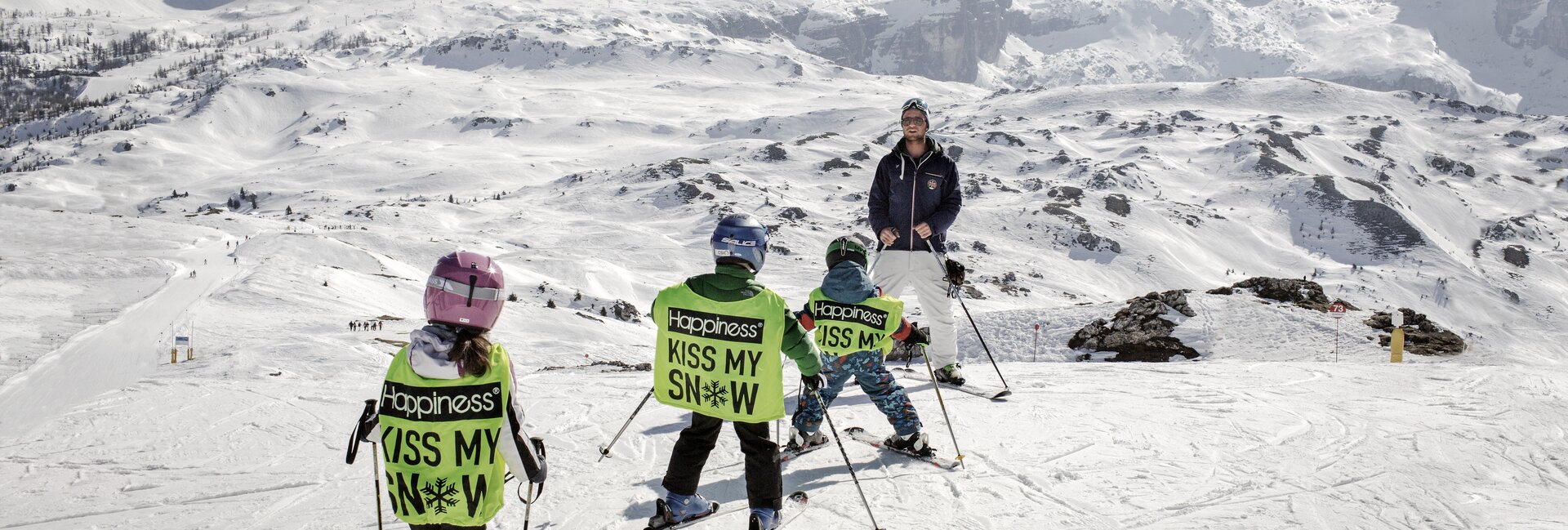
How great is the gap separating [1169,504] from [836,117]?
17183 cm

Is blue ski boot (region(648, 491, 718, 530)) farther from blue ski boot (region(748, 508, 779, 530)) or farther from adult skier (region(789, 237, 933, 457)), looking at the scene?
adult skier (region(789, 237, 933, 457))

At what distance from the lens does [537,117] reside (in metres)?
176

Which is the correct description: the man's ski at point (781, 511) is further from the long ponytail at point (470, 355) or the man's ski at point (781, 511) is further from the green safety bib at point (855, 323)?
the long ponytail at point (470, 355)

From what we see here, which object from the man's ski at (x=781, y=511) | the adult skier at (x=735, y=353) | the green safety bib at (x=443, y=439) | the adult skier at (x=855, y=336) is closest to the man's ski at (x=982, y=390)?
the adult skier at (x=855, y=336)

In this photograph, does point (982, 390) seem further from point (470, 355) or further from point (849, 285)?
point (470, 355)

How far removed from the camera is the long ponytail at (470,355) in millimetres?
3727

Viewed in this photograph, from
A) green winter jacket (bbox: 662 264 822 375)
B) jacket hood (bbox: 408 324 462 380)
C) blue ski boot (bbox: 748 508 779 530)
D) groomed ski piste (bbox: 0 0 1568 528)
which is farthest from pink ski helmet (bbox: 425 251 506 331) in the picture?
groomed ski piste (bbox: 0 0 1568 528)

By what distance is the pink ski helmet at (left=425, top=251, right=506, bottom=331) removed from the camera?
12.4ft

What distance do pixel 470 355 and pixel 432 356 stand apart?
168 millimetres

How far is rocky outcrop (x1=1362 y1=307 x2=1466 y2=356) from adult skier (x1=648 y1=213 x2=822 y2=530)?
13.1m

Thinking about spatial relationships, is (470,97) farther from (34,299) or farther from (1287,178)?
(34,299)

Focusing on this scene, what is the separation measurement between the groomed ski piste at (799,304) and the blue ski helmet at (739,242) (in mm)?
1929

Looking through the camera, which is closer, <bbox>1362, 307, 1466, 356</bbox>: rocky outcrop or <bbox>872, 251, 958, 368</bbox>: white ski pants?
<bbox>872, 251, 958, 368</bbox>: white ski pants

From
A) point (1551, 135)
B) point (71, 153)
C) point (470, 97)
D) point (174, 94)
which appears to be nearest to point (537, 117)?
point (470, 97)
